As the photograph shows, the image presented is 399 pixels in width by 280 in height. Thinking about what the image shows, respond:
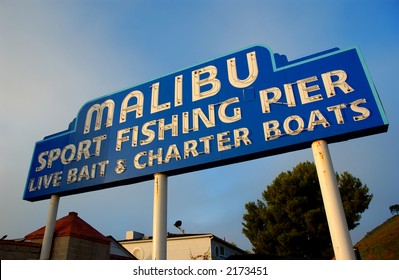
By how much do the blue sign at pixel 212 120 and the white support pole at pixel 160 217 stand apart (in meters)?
0.33

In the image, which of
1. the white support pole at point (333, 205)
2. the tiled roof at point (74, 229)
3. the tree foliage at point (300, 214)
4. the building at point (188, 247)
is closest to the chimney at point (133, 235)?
the building at point (188, 247)

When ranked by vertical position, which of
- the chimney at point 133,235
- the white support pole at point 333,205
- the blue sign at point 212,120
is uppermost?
the chimney at point 133,235

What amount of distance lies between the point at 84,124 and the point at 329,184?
7.68 m

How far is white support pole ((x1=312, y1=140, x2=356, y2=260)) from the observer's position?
18.1ft

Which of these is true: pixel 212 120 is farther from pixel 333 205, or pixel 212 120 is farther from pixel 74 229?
pixel 74 229

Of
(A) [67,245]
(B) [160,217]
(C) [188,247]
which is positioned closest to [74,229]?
(A) [67,245]

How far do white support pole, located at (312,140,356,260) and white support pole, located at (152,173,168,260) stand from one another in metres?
3.71

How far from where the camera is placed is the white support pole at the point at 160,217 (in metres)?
7.19

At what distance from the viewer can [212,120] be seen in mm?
7824

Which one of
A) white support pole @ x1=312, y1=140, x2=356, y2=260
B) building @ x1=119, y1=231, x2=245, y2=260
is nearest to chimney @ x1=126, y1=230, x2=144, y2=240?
building @ x1=119, y1=231, x2=245, y2=260

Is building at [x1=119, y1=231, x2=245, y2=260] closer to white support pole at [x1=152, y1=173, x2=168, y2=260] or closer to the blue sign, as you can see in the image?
the blue sign

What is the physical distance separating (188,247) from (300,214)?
37.0ft

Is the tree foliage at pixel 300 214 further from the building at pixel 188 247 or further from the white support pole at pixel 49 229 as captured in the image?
the white support pole at pixel 49 229
